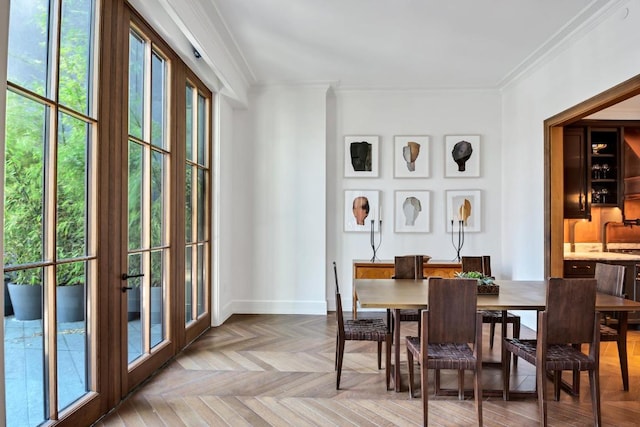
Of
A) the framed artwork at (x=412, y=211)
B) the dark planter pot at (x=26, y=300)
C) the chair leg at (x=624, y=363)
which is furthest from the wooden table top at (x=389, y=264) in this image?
the dark planter pot at (x=26, y=300)

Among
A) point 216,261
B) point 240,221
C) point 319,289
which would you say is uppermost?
point 240,221

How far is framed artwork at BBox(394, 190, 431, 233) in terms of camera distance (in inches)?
234

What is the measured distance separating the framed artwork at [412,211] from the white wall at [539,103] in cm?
110

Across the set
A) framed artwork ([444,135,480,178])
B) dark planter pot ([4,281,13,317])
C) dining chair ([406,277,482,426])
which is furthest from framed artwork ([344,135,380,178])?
dark planter pot ([4,281,13,317])

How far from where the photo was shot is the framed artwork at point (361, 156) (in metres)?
5.96

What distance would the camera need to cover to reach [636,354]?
13.4 feet

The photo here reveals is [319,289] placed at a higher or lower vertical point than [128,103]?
lower

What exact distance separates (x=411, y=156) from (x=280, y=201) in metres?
2.00

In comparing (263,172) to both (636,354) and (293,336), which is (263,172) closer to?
(293,336)

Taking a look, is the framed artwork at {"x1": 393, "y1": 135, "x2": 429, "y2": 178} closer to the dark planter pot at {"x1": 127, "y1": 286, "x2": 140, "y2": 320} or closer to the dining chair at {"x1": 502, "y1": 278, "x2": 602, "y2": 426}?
the dining chair at {"x1": 502, "y1": 278, "x2": 602, "y2": 426}

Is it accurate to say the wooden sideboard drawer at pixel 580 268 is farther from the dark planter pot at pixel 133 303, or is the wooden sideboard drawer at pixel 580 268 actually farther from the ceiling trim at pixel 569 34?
the dark planter pot at pixel 133 303

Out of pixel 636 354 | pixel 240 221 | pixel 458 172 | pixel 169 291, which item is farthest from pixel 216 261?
pixel 636 354

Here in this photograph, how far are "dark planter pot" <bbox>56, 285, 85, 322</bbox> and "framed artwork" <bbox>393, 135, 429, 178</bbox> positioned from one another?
4.45 m

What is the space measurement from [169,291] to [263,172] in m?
2.47
